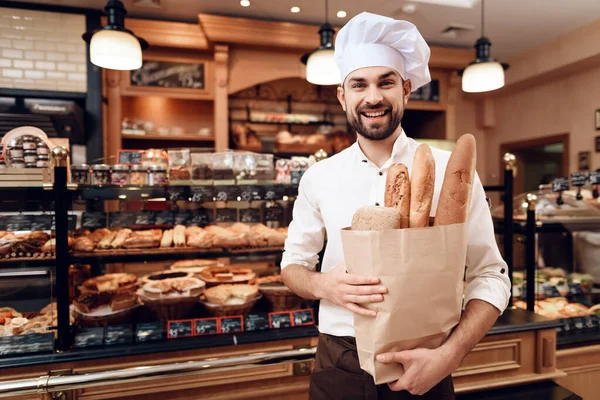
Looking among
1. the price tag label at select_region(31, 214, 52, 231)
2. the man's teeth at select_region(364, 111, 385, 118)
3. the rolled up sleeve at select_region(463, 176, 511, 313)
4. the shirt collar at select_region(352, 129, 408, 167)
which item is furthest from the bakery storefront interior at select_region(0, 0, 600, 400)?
the man's teeth at select_region(364, 111, 385, 118)

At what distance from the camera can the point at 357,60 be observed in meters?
0.96

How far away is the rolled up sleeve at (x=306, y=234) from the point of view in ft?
3.80

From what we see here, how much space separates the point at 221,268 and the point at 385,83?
141 cm

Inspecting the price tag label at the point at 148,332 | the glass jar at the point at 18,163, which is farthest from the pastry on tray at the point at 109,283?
the glass jar at the point at 18,163

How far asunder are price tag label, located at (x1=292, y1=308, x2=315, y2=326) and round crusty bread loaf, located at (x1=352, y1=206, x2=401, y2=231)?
1.26 m

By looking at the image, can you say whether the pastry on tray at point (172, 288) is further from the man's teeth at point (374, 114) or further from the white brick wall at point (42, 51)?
the white brick wall at point (42, 51)

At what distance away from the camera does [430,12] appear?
3.72 meters

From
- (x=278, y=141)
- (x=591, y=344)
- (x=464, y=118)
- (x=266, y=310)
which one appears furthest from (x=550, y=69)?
(x=266, y=310)

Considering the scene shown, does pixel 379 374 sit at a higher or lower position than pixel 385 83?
lower

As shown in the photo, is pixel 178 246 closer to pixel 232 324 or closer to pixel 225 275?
pixel 225 275

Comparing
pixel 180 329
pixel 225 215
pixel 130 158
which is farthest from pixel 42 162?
pixel 180 329

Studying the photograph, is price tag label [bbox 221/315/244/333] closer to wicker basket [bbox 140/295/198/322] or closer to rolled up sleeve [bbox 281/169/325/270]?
wicker basket [bbox 140/295/198/322]

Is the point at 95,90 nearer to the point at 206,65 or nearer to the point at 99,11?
the point at 99,11

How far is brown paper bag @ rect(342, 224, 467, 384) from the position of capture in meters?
0.65
